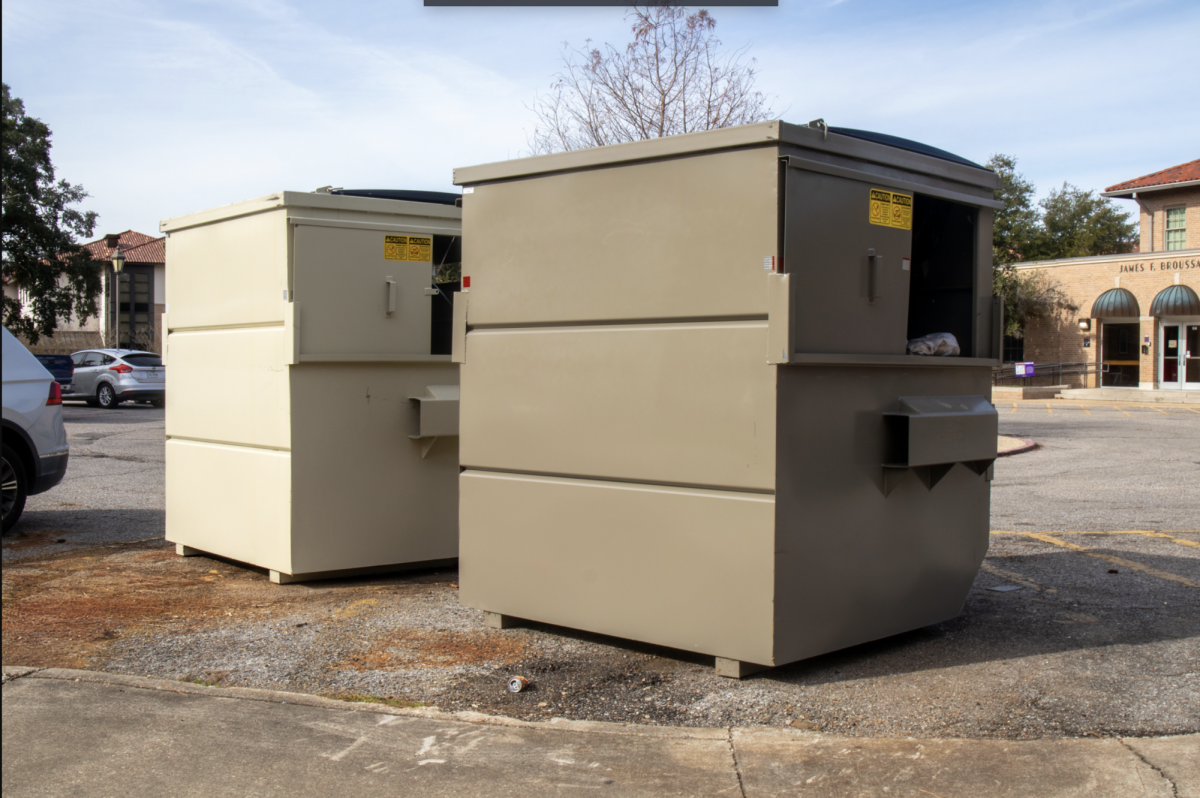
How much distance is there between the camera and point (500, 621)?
5.04 metres

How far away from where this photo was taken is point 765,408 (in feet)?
13.3

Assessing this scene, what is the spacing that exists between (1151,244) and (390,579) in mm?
41356

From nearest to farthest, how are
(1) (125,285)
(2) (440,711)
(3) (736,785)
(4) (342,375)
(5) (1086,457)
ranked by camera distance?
1. (3) (736,785)
2. (2) (440,711)
3. (4) (342,375)
4. (5) (1086,457)
5. (1) (125,285)

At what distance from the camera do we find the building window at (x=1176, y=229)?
38969 millimetres

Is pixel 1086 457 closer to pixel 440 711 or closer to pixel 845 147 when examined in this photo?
pixel 845 147

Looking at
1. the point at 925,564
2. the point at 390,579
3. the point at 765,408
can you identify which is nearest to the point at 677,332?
the point at 765,408

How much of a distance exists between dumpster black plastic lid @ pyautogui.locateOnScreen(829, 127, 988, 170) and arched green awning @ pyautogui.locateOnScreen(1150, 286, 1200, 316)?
34377 mm

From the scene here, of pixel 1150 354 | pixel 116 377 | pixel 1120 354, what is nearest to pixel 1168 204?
pixel 1120 354

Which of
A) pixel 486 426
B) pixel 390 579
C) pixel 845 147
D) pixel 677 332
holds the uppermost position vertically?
pixel 845 147

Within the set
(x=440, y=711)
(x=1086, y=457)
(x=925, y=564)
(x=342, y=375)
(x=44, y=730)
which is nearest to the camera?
(x=44, y=730)

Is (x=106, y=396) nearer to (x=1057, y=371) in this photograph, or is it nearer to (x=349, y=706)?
(x=349, y=706)

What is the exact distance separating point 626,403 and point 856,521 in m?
1.13

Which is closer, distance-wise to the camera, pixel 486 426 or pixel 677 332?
pixel 677 332

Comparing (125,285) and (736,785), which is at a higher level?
(125,285)
